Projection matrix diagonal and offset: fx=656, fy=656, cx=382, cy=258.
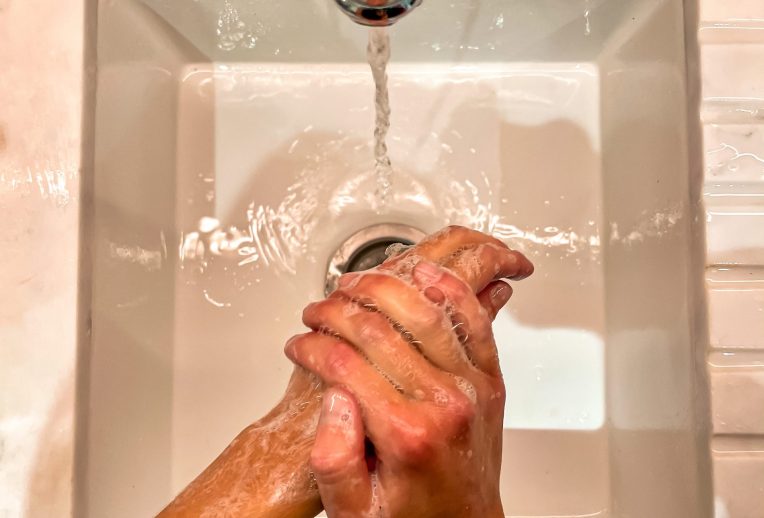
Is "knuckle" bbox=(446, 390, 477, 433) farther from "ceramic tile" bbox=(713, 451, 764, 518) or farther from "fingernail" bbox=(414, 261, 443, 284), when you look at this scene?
"ceramic tile" bbox=(713, 451, 764, 518)

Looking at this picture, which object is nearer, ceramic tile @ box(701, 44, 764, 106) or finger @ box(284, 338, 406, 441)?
finger @ box(284, 338, 406, 441)

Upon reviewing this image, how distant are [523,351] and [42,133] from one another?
1.50ft

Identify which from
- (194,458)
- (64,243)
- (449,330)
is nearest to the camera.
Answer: (449,330)

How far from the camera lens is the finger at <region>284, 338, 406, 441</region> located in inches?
13.3

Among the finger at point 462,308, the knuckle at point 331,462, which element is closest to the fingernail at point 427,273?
the finger at point 462,308

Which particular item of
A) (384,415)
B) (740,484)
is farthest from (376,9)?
(740,484)

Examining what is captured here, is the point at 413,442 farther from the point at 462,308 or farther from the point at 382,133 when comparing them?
Result: the point at 382,133

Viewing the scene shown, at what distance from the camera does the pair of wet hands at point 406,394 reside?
0.33 m

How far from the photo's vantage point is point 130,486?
54 centimetres

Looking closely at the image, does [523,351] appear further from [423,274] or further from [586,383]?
[423,274]

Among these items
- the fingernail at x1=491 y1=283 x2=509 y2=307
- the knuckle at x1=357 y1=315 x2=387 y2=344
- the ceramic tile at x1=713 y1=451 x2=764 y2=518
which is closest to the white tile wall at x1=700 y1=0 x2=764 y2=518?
the ceramic tile at x1=713 y1=451 x2=764 y2=518

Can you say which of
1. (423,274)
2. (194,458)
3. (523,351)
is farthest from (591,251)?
(194,458)

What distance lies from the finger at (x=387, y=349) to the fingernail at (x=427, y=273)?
1.3 inches

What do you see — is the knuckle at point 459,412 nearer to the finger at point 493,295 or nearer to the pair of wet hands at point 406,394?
the pair of wet hands at point 406,394
